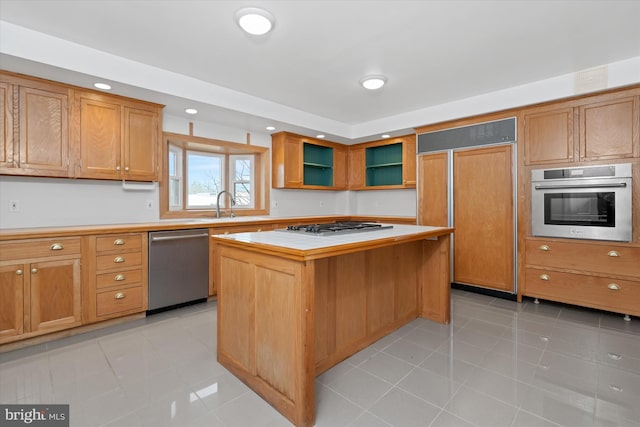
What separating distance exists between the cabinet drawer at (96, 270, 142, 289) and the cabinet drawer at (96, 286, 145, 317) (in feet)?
0.22

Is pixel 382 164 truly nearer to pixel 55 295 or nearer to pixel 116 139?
pixel 116 139

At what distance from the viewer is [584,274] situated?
3.06m

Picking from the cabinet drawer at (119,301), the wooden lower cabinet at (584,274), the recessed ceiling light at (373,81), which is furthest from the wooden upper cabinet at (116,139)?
the wooden lower cabinet at (584,274)

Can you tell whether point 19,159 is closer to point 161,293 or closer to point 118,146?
point 118,146

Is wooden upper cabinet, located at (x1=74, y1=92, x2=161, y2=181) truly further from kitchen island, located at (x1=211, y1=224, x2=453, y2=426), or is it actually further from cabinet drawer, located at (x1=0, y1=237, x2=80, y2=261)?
kitchen island, located at (x1=211, y1=224, x2=453, y2=426)

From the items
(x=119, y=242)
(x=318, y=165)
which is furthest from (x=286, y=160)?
(x=119, y=242)

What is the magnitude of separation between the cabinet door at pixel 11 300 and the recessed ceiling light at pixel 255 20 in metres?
2.57

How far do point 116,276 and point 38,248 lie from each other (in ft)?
2.04

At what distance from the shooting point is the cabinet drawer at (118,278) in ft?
8.93

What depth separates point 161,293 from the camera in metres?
3.08

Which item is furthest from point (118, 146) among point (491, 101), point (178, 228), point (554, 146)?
point (554, 146)

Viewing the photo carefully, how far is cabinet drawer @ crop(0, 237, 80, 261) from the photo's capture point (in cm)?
230

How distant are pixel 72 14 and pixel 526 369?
4083 millimetres

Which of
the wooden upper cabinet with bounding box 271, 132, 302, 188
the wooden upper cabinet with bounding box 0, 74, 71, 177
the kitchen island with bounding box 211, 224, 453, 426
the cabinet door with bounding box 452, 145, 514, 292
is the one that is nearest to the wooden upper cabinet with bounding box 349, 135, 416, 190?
the cabinet door with bounding box 452, 145, 514, 292
